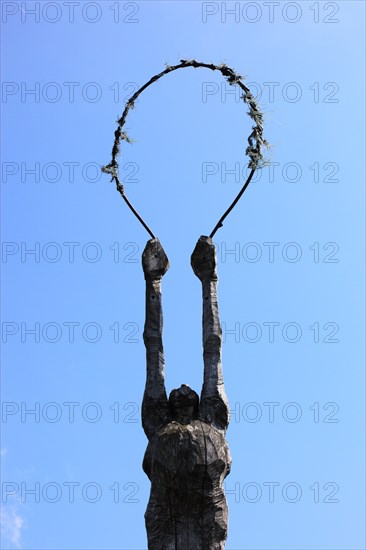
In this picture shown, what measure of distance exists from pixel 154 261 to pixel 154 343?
122 cm

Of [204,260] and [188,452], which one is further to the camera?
[204,260]

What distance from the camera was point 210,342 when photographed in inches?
552

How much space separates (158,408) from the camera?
13844 mm

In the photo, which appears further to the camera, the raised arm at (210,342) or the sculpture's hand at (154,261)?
the sculpture's hand at (154,261)

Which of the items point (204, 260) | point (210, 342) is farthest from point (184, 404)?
point (204, 260)

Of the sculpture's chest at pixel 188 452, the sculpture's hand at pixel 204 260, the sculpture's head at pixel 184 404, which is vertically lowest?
the sculpture's chest at pixel 188 452

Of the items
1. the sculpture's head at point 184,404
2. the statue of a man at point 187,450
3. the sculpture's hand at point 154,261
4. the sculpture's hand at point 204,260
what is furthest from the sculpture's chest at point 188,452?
the sculpture's hand at point 154,261

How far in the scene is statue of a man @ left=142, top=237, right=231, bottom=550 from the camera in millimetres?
13078

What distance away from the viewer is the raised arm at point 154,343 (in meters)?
13.8

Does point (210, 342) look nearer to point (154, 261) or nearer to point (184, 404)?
point (184, 404)

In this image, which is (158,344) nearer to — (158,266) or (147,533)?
(158,266)

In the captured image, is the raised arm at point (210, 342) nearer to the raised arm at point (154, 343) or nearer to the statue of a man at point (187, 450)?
the statue of a man at point (187, 450)

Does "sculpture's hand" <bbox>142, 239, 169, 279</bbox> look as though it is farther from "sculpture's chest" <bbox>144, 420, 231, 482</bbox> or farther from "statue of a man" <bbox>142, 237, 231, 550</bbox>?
"sculpture's chest" <bbox>144, 420, 231, 482</bbox>

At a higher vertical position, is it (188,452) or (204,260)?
(204,260)
